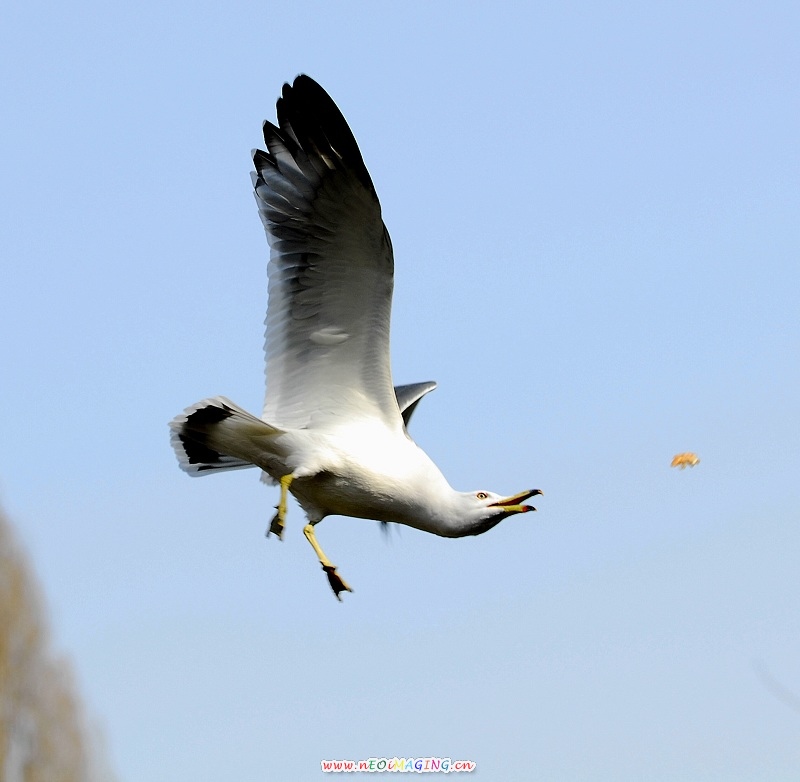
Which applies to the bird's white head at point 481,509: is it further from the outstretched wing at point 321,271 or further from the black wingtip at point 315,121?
the black wingtip at point 315,121

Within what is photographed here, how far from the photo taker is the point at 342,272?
34.8 ft

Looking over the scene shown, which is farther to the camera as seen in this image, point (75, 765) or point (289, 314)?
point (75, 765)

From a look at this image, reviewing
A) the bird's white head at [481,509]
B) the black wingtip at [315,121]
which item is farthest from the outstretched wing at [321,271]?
the bird's white head at [481,509]

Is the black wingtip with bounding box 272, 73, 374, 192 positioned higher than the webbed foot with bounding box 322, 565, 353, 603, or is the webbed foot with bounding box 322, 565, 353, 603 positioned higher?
the black wingtip with bounding box 272, 73, 374, 192

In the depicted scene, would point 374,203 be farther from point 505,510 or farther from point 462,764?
point 462,764

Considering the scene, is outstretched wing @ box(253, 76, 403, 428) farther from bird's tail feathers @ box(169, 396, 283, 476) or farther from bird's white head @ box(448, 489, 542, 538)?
bird's white head @ box(448, 489, 542, 538)

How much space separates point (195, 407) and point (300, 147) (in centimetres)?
173

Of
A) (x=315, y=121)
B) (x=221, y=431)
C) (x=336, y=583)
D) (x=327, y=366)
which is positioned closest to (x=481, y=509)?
(x=336, y=583)

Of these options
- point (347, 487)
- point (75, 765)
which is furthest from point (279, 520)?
point (75, 765)

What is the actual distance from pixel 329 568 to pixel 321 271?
1862 mm

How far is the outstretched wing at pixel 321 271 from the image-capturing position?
10.5 meters

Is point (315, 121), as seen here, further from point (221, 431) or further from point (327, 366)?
point (221, 431)

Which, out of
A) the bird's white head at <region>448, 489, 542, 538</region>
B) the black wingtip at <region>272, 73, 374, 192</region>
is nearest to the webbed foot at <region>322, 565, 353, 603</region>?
the bird's white head at <region>448, 489, 542, 538</region>

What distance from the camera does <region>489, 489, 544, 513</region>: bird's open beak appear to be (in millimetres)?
10484
